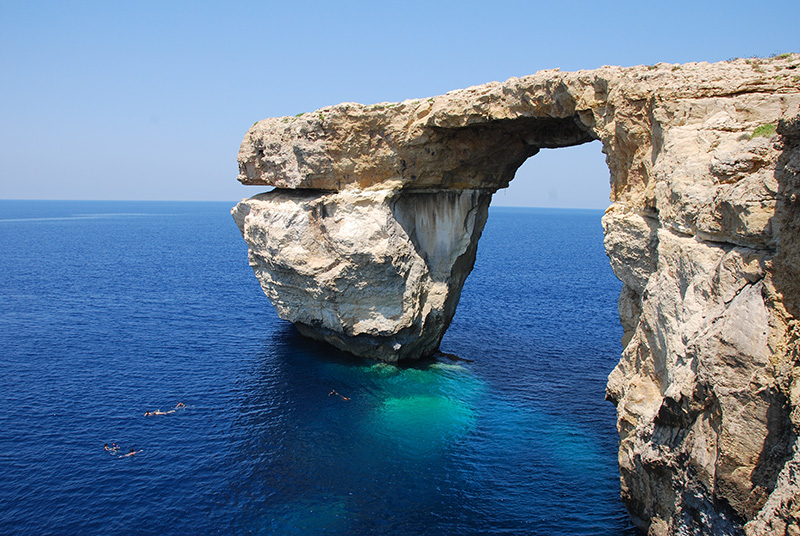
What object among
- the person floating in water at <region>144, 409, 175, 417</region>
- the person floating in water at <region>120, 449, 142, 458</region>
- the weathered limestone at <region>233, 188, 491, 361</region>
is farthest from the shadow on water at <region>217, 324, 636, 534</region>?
the person floating in water at <region>120, 449, 142, 458</region>

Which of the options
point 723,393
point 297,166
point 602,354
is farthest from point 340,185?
point 723,393

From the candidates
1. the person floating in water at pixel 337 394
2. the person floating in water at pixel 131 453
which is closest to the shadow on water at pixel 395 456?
the person floating in water at pixel 337 394

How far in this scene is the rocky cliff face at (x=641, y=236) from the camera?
42.3 ft

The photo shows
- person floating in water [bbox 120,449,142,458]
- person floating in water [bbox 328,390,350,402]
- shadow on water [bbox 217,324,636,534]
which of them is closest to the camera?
shadow on water [bbox 217,324,636,534]

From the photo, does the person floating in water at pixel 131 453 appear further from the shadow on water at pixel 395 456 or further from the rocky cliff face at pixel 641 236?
the rocky cliff face at pixel 641 236

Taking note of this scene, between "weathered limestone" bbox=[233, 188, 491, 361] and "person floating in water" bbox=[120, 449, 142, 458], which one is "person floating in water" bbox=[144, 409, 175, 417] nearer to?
"person floating in water" bbox=[120, 449, 142, 458]

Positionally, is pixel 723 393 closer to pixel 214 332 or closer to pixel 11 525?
pixel 11 525

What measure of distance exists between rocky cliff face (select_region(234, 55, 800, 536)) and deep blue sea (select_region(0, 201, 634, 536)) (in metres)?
3.96

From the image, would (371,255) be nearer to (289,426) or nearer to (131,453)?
(289,426)

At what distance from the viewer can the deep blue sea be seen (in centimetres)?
2312

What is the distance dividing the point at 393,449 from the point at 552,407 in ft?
31.4

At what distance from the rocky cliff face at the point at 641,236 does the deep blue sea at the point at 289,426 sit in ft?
13.0

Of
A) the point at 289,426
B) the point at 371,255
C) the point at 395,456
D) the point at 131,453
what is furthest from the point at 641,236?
the point at 131,453

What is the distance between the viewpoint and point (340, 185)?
36.9 meters
